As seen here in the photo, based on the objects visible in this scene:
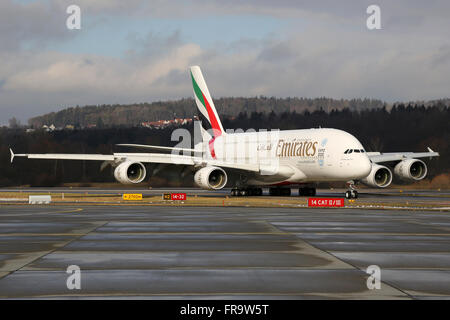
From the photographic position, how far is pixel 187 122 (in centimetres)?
17725

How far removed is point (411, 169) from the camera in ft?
159

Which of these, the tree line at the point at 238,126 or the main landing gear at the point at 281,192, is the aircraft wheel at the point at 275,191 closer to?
the main landing gear at the point at 281,192

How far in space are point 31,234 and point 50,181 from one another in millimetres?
79095

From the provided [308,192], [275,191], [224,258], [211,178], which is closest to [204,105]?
[275,191]

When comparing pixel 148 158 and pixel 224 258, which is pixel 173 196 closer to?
pixel 148 158

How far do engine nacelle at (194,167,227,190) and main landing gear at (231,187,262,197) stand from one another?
222 inches

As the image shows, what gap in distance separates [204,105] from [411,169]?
62.4ft

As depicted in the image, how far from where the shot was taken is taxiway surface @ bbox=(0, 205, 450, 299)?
404 inches

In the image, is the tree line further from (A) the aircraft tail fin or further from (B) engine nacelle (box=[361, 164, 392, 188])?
(B) engine nacelle (box=[361, 164, 392, 188])

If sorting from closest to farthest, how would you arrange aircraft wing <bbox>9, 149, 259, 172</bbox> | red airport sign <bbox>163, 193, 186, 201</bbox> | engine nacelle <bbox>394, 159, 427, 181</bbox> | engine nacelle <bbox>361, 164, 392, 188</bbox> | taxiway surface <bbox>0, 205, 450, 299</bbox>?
taxiway surface <bbox>0, 205, 450, 299</bbox> < red airport sign <bbox>163, 193, 186, 201</bbox> < aircraft wing <bbox>9, 149, 259, 172</bbox> < engine nacelle <bbox>361, 164, 392, 188</bbox> < engine nacelle <bbox>394, 159, 427, 181</bbox>

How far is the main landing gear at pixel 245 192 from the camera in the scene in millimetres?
51219

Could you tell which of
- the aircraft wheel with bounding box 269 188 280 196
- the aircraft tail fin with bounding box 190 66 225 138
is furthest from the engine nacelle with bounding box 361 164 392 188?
the aircraft tail fin with bounding box 190 66 225 138

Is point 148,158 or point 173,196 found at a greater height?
point 148,158
